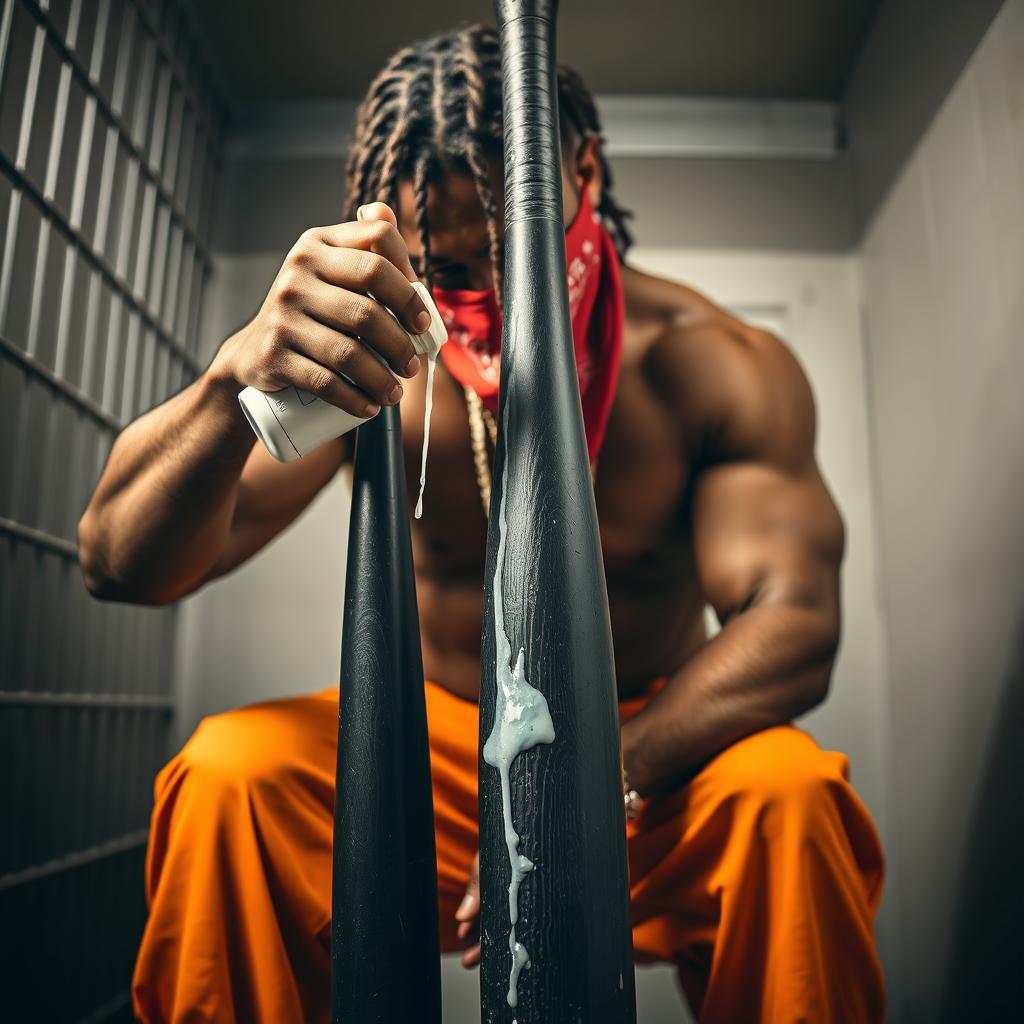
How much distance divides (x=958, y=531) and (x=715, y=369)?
408mm

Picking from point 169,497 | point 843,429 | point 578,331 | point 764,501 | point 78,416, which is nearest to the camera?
point 169,497

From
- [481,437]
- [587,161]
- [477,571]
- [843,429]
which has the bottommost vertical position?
[477,571]

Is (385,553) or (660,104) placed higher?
(660,104)

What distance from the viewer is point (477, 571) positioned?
37.0 inches

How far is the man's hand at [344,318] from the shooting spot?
0.47m

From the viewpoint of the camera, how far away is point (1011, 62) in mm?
925

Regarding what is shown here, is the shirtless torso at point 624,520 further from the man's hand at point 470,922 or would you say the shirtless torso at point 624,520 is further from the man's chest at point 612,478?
the man's hand at point 470,922

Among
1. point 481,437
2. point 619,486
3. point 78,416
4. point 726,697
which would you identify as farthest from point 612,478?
point 78,416

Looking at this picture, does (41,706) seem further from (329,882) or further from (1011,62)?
(1011,62)

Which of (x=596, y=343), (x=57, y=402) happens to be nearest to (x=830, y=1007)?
(x=596, y=343)

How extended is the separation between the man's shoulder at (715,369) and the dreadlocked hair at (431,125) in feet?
0.72

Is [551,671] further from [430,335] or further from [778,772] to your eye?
[778,772]

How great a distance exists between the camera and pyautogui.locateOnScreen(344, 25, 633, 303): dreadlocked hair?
71 cm

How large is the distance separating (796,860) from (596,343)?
0.43 m
